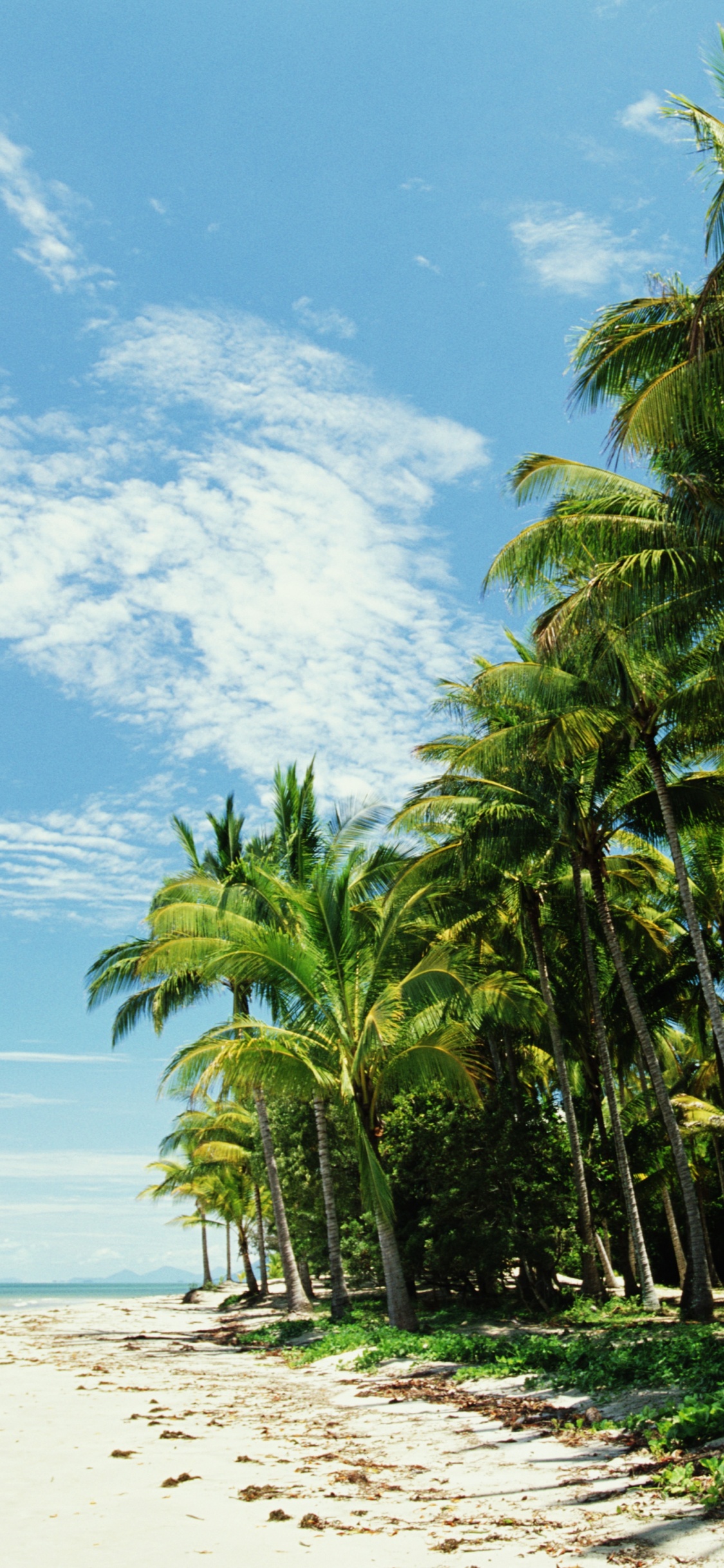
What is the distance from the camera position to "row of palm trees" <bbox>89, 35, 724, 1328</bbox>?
11203 millimetres

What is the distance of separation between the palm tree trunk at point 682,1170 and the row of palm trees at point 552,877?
0.17 ft

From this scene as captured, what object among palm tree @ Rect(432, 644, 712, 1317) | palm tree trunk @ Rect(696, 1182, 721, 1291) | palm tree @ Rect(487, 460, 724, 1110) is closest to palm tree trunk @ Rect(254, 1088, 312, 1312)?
palm tree @ Rect(432, 644, 712, 1317)

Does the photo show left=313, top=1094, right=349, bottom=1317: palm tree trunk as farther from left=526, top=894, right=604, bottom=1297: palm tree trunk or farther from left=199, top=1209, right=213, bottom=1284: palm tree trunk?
left=199, top=1209, right=213, bottom=1284: palm tree trunk

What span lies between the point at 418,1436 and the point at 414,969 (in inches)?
277

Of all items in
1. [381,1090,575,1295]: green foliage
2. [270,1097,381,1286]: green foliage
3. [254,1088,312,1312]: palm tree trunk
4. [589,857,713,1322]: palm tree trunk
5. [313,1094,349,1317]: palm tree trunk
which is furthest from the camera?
[254,1088,312,1312]: palm tree trunk

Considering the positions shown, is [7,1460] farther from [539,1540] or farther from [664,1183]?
[664,1183]

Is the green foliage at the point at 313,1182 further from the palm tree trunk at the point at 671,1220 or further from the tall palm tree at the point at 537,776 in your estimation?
the palm tree trunk at the point at 671,1220

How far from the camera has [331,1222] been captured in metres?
17.3

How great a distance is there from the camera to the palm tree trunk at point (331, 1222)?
17.3 metres

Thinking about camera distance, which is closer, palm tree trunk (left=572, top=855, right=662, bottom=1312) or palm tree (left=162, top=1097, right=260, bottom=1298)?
palm tree trunk (left=572, top=855, right=662, bottom=1312)

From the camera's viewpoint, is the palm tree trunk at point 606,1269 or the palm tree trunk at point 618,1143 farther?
Answer: the palm tree trunk at point 606,1269

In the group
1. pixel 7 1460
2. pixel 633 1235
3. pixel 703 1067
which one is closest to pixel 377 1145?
pixel 633 1235

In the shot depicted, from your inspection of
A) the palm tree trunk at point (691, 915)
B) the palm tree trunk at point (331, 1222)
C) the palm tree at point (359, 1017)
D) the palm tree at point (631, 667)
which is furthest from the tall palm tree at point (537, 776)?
the palm tree trunk at point (331, 1222)

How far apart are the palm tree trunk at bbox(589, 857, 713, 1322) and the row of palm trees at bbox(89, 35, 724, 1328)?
5 cm
